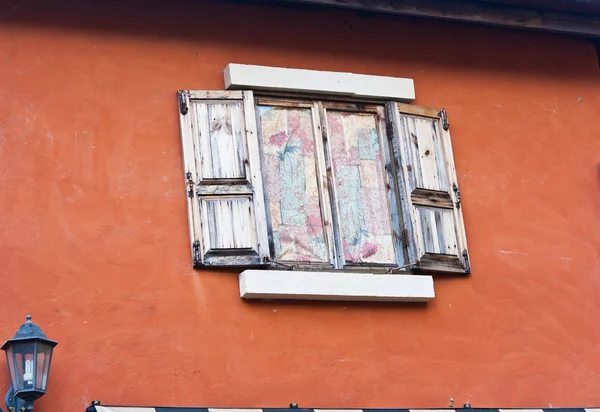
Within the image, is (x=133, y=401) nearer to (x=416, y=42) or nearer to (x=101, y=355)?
(x=101, y=355)

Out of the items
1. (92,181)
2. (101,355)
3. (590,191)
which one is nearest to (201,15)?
(92,181)

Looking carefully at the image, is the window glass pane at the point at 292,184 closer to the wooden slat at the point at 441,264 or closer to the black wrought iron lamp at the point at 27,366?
the wooden slat at the point at 441,264

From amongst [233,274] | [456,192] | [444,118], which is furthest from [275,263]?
[444,118]

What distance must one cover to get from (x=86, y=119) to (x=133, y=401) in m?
1.82

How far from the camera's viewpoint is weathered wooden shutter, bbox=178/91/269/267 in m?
8.06

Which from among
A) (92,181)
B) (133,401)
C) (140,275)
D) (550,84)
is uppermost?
(550,84)

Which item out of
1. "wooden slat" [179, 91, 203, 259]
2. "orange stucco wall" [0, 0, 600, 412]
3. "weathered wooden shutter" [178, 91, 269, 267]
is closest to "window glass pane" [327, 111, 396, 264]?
"orange stucco wall" [0, 0, 600, 412]

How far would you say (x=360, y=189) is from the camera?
8.70 meters

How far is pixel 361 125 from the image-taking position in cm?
891

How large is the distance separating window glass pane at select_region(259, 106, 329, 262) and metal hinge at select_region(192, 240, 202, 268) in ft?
1.78

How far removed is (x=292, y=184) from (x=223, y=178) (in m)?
0.52

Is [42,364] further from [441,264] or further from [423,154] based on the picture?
[423,154]

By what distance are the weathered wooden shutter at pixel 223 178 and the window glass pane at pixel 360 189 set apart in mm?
613

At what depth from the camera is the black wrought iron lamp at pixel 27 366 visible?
6969 mm
